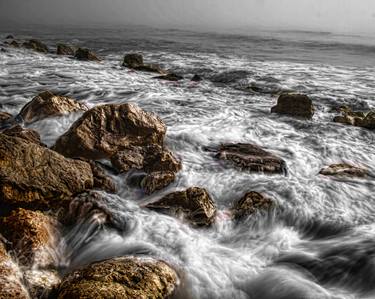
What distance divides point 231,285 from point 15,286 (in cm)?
199

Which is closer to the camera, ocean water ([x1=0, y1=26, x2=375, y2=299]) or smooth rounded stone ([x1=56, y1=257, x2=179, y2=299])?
smooth rounded stone ([x1=56, y1=257, x2=179, y2=299])

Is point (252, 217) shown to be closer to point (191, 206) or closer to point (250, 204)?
point (250, 204)

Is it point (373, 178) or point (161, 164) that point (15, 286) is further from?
point (373, 178)

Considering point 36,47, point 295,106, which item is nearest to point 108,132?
point 295,106

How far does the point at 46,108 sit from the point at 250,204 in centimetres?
491

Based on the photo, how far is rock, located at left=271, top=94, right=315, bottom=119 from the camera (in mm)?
9438

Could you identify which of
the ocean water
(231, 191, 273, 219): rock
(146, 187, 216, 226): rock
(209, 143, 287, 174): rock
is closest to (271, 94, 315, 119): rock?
the ocean water

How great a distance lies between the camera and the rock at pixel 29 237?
3420 millimetres

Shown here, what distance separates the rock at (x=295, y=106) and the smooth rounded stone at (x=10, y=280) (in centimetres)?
786

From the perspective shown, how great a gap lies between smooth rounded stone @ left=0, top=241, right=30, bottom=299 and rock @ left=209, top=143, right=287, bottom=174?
12.5ft

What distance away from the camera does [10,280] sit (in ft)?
9.07

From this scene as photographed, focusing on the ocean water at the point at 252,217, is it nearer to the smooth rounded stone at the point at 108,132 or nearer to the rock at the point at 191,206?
the rock at the point at 191,206

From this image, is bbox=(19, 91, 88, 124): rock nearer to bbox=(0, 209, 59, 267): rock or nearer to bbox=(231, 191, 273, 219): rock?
Result: bbox=(0, 209, 59, 267): rock

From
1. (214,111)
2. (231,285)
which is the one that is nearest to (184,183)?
(231,285)
